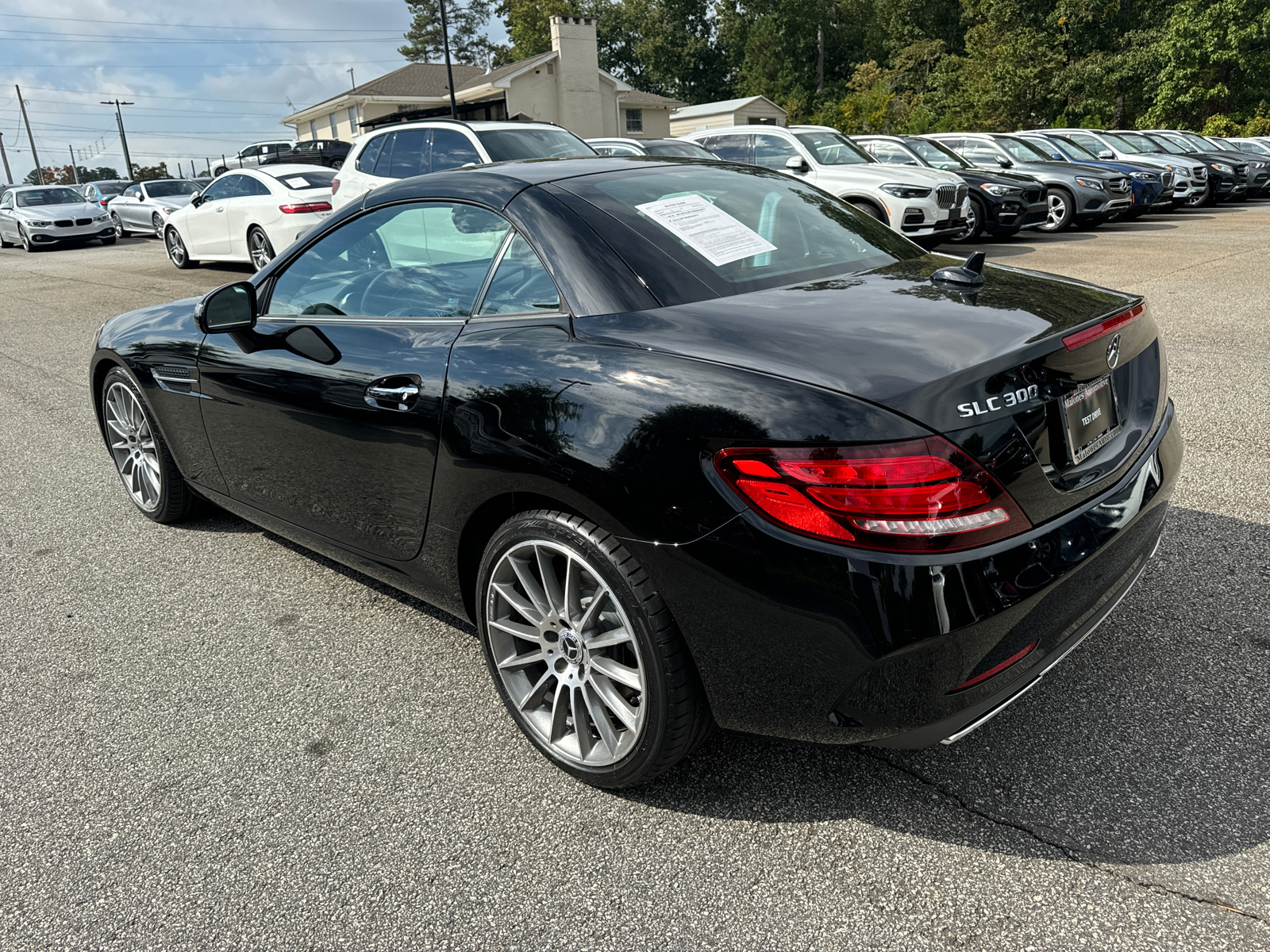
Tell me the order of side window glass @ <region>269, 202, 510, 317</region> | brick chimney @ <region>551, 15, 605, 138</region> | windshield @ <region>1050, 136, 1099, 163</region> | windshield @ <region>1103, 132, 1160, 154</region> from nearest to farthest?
side window glass @ <region>269, 202, 510, 317</region>
windshield @ <region>1050, 136, 1099, 163</region>
windshield @ <region>1103, 132, 1160, 154</region>
brick chimney @ <region>551, 15, 605, 138</region>

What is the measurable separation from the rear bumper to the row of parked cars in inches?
261

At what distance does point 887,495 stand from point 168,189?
24939mm

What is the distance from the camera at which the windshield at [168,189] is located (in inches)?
887

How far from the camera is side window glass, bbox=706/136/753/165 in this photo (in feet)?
46.4

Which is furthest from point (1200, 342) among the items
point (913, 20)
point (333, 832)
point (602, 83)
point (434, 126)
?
point (913, 20)

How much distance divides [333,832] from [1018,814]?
168 centimetres

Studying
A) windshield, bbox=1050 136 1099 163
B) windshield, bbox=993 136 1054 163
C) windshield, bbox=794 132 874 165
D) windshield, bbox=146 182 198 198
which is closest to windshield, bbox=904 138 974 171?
windshield, bbox=993 136 1054 163

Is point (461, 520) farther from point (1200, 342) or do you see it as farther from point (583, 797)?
point (1200, 342)

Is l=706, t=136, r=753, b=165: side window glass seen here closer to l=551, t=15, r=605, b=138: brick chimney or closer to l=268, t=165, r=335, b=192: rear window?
l=268, t=165, r=335, b=192: rear window

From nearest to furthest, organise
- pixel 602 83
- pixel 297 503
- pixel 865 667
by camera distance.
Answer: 1. pixel 865 667
2. pixel 297 503
3. pixel 602 83

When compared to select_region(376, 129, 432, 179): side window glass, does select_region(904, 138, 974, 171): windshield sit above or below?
below

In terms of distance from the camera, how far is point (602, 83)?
47.3 m

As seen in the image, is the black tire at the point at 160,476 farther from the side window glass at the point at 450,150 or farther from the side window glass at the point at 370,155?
the side window glass at the point at 370,155

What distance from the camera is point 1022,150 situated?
56.9ft
